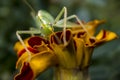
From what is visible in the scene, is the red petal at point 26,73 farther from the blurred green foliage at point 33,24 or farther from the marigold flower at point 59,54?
the blurred green foliage at point 33,24

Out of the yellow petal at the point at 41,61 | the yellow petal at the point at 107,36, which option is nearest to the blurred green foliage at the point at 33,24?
the yellow petal at the point at 107,36

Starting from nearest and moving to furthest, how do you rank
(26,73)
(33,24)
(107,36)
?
(26,73), (107,36), (33,24)

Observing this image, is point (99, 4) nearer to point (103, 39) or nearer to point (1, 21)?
point (1, 21)

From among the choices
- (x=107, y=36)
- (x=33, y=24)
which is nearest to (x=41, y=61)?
(x=107, y=36)

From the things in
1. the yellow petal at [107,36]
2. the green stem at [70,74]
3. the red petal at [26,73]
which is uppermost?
the yellow petal at [107,36]

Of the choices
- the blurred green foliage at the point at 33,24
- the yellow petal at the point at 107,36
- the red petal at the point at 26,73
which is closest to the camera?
the red petal at the point at 26,73

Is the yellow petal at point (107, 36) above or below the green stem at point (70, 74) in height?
above

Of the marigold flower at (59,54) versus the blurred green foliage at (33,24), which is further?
the blurred green foliage at (33,24)

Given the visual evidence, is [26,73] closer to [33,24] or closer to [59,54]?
[59,54]

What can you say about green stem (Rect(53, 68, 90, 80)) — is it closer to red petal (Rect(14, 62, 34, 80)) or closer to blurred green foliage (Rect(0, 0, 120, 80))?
red petal (Rect(14, 62, 34, 80))
